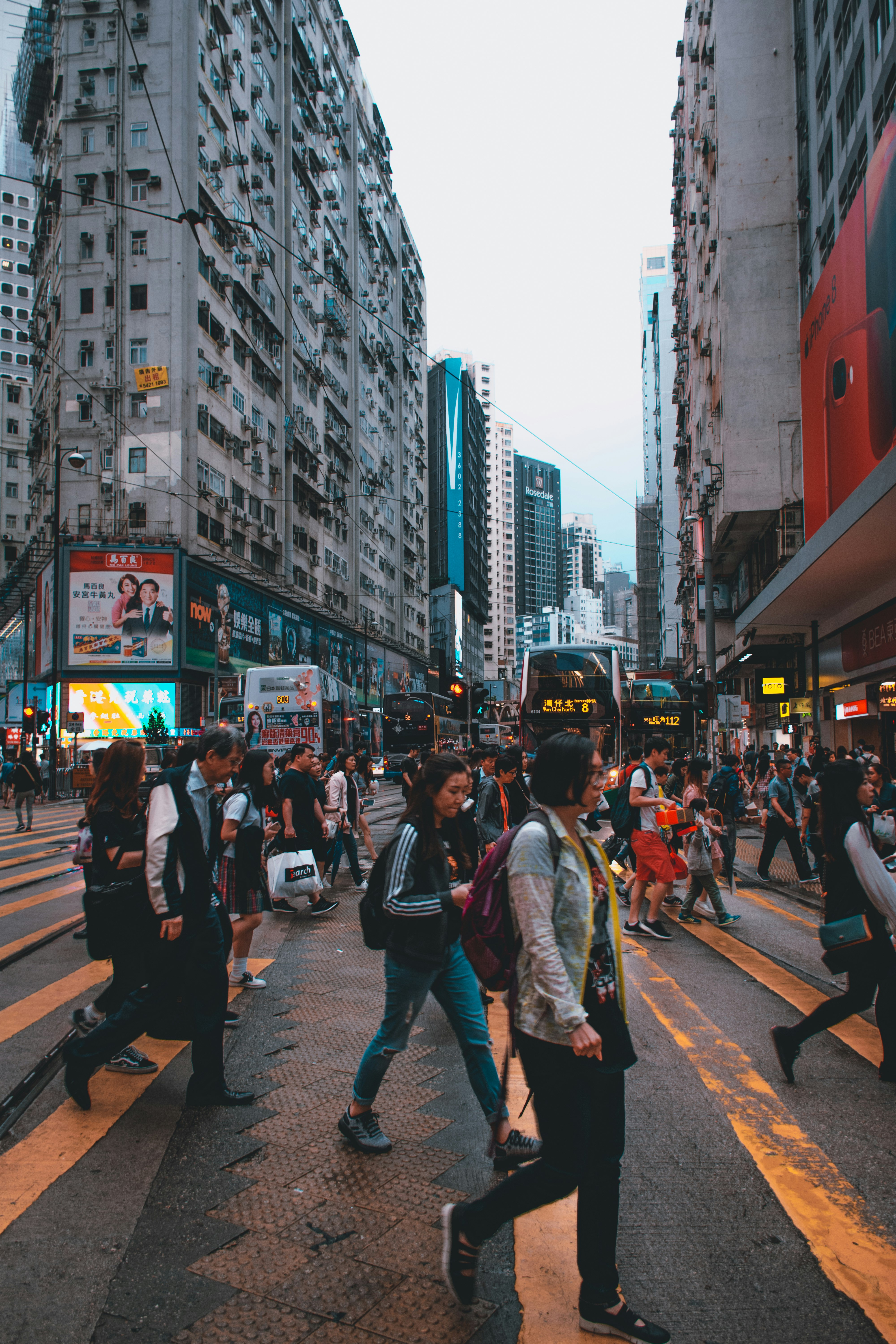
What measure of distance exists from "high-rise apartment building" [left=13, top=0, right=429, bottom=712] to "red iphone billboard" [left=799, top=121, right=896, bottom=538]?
57.3ft

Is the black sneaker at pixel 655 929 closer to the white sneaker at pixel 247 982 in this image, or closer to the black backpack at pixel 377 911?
the white sneaker at pixel 247 982

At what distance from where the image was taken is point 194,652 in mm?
35594

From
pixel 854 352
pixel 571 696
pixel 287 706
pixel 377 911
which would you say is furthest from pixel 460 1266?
pixel 287 706

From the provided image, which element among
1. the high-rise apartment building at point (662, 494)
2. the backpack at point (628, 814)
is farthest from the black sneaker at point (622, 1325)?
the high-rise apartment building at point (662, 494)

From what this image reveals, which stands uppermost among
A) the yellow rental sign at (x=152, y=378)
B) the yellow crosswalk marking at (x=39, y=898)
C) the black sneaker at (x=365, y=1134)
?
the yellow rental sign at (x=152, y=378)

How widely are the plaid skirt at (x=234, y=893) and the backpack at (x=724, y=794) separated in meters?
5.80

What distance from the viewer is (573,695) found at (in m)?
19.8

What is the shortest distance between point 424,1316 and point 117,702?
112 feet

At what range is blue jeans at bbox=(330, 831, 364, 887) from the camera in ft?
35.8

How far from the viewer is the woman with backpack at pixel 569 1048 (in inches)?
105

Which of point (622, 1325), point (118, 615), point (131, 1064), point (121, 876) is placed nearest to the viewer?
point (622, 1325)

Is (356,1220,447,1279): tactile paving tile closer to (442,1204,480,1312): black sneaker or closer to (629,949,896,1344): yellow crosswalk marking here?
(442,1204,480,1312): black sneaker

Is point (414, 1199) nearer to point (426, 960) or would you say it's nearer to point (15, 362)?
point (426, 960)

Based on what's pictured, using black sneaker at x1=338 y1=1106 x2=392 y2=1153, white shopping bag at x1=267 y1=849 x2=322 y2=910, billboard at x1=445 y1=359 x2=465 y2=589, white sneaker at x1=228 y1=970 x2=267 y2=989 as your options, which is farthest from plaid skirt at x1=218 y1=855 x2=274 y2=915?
billboard at x1=445 y1=359 x2=465 y2=589
